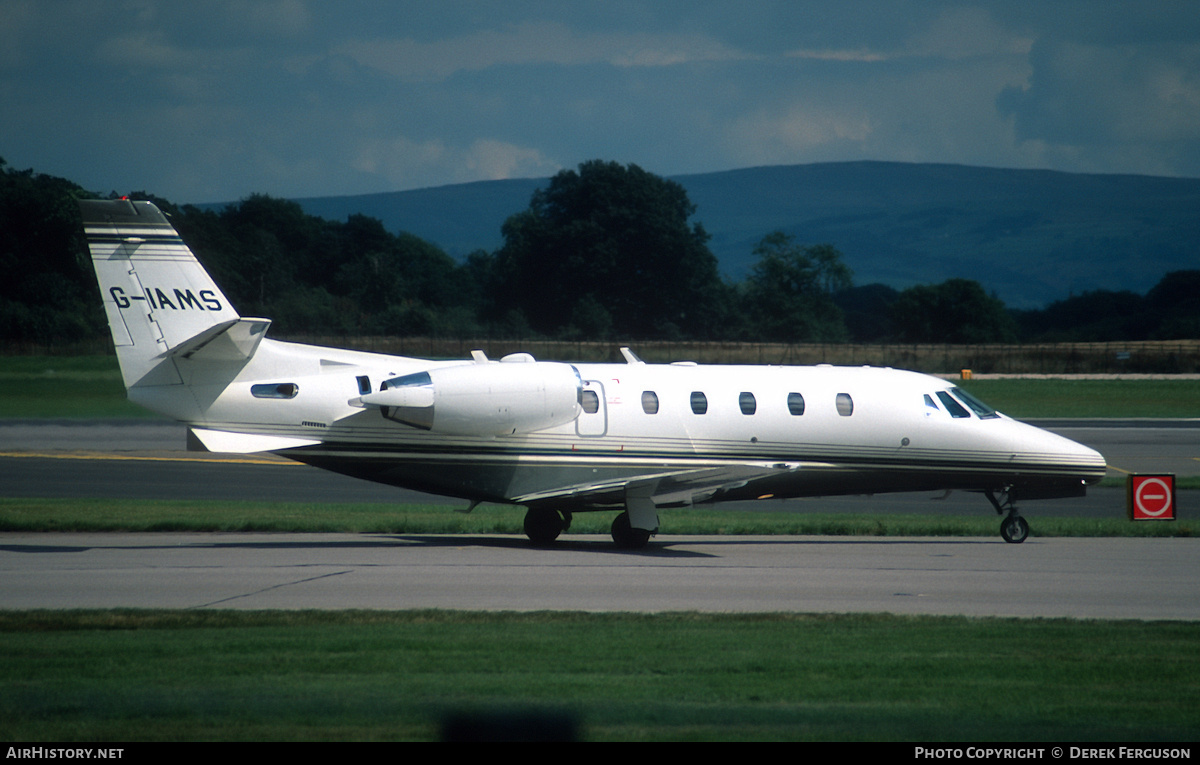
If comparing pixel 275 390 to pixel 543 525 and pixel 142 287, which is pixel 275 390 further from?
pixel 543 525

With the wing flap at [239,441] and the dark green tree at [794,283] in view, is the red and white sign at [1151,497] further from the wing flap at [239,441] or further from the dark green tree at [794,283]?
the dark green tree at [794,283]

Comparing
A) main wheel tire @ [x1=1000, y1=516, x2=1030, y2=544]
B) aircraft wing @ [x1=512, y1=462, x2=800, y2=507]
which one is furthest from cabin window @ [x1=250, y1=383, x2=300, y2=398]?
main wheel tire @ [x1=1000, y1=516, x2=1030, y2=544]

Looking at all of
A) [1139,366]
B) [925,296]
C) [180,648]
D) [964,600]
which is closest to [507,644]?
[180,648]

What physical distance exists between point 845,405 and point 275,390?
9.62 metres

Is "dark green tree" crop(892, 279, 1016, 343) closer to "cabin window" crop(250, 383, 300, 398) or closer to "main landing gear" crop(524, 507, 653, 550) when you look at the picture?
"main landing gear" crop(524, 507, 653, 550)

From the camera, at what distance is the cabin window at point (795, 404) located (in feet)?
65.1

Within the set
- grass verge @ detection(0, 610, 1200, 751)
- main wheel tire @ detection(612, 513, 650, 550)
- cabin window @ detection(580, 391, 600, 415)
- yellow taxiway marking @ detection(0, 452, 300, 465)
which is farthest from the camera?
yellow taxiway marking @ detection(0, 452, 300, 465)

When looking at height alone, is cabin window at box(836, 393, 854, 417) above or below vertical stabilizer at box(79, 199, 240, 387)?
below

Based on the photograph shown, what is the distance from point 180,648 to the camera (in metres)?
10.8

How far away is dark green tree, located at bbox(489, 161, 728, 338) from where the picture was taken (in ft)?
335

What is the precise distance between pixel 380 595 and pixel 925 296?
101m

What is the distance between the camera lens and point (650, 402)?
63.3 feet

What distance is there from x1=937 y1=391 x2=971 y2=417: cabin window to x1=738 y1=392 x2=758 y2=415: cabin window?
3.70 m

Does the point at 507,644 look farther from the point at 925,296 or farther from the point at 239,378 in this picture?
the point at 925,296
